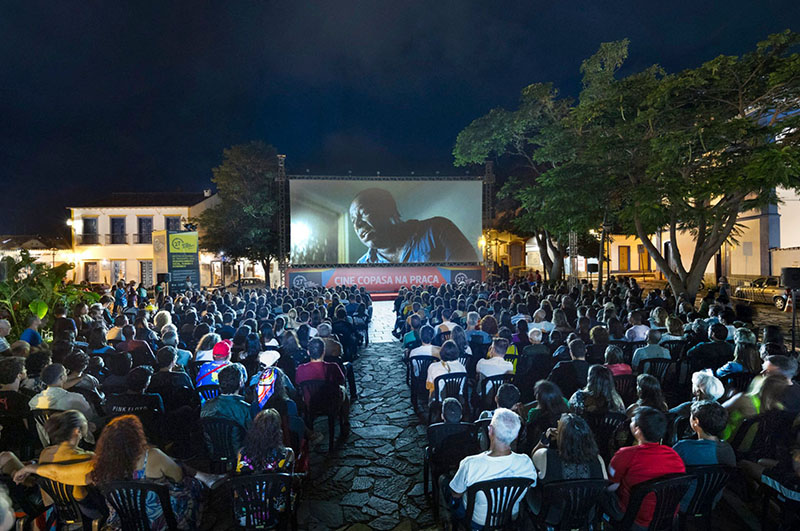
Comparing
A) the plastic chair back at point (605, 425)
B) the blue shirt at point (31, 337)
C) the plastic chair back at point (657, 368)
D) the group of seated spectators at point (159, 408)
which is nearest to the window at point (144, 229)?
the group of seated spectators at point (159, 408)

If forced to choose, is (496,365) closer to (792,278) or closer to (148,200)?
(792,278)

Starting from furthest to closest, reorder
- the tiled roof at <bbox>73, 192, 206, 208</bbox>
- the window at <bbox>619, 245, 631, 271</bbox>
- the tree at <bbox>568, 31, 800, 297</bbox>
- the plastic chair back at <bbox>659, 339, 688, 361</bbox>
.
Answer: the window at <bbox>619, 245, 631, 271</bbox>, the tiled roof at <bbox>73, 192, 206, 208</bbox>, the tree at <bbox>568, 31, 800, 297</bbox>, the plastic chair back at <bbox>659, 339, 688, 361</bbox>

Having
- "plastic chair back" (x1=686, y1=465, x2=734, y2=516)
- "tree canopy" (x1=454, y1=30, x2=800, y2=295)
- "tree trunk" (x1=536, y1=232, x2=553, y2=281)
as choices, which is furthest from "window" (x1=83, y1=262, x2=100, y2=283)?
"plastic chair back" (x1=686, y1=465, x2=734, y2=516)

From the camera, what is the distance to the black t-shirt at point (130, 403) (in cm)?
380

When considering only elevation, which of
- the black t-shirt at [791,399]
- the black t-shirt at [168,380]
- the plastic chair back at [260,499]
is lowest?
the plastic chair back at [260,499]

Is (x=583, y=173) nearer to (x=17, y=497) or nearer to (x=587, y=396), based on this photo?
(x=587, y=396)

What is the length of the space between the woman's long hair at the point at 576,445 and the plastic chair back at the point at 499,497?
→ 258mm

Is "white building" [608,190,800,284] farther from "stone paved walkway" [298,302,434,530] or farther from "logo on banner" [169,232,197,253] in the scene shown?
"logo on banner" [169,232,197,253]

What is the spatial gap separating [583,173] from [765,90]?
3940 mm

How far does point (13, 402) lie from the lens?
3656 millimetres

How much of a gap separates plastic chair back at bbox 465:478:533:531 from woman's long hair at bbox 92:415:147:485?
188 cm

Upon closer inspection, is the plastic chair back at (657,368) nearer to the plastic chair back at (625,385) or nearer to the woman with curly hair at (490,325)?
the plastic chair back at (625,385)

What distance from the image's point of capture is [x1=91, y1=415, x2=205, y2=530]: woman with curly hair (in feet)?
7.84

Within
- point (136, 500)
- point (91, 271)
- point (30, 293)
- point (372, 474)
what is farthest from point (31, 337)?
point (91, 271)
